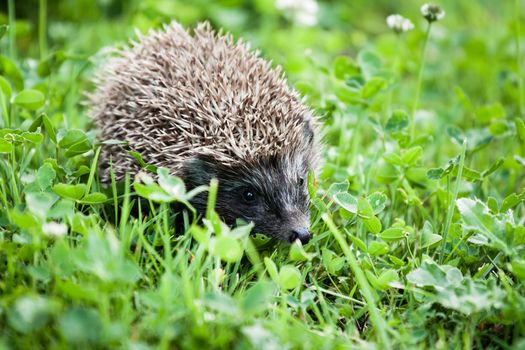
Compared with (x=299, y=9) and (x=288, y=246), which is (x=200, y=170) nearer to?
(x=288, y=246)

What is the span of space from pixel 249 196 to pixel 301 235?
1.36ft

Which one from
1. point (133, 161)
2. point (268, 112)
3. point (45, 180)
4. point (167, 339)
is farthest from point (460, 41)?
point (167, 339)

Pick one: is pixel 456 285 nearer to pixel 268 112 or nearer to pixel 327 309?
pixel 327 309

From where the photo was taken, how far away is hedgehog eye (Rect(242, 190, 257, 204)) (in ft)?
11.7

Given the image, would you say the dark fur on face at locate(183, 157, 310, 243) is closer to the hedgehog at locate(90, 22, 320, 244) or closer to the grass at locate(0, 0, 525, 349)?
the hedgehog at locate(90, 22, 320, 244)

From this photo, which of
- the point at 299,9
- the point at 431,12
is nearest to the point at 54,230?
the point at 431,12

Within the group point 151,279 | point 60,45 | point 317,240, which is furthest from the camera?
point 60,45

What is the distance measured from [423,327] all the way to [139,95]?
6.43 feet

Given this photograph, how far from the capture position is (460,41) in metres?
6.20

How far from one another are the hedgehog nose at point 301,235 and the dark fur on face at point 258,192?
0.08 meters

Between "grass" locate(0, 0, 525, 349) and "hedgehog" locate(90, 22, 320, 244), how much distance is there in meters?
0.15

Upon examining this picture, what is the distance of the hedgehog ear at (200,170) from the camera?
3.48 meters

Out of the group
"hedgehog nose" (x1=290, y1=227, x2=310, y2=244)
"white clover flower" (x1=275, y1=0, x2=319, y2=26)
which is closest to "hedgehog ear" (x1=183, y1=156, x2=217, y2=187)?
"hedgehog nose" (x1=290, y1=227, x2=310, y2=244)

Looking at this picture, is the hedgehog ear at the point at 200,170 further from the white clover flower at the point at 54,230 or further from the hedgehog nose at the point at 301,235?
the white clover flower at the point at 54,230
